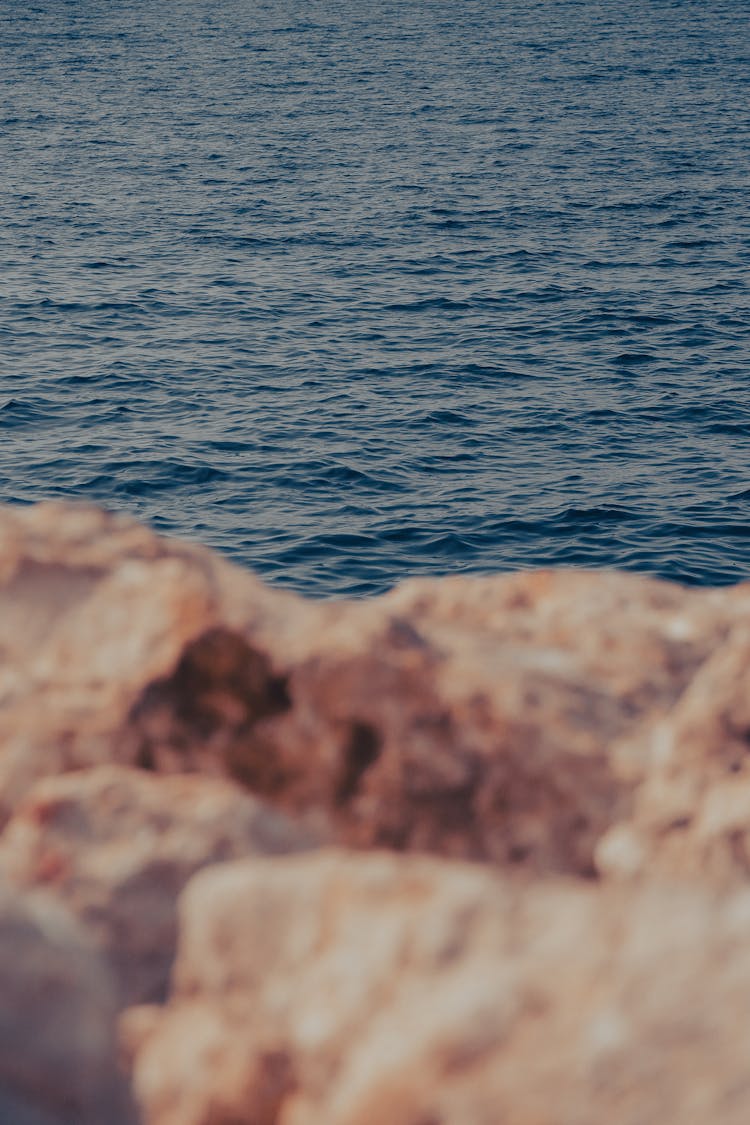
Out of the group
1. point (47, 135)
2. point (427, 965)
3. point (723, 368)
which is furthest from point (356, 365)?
point (47, 135)

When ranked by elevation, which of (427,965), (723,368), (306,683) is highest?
(306,683)

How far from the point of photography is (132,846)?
5402mm

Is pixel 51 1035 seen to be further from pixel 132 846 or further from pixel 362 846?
pixel 362 846

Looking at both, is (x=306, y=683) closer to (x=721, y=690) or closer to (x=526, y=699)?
(x=526, y=699)

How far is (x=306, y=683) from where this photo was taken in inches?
227

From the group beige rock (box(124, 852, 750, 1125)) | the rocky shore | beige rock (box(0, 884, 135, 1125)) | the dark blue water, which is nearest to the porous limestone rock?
the rocky shore

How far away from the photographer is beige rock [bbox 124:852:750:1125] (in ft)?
13.6

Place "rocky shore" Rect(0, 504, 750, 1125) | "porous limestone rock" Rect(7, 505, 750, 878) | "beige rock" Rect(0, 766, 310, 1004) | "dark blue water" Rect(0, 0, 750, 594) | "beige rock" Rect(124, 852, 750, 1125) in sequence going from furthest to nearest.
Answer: "dark blue water" Rect(0, 0, 750, 594)
"porous limestone rock" Rect(7, 505, 750, 878)
"beige rock" Rect(0, 766, 310, 1004)
"rocky shore" Rect(0, 504, 750, 1125)
"beige rock" Rect(124, 852, 750, 1125)

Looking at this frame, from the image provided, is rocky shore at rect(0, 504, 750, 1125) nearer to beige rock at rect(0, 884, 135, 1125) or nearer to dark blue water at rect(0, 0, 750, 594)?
beige rock at rect(0, 884, 135, 1125)

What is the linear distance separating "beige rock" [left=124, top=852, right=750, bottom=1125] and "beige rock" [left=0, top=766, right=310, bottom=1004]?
0.68ft

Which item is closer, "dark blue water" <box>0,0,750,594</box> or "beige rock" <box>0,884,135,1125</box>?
"beige rock" <box>0,884,135,1125</box>

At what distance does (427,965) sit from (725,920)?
99cm

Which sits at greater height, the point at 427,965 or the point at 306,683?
the point at 306,683

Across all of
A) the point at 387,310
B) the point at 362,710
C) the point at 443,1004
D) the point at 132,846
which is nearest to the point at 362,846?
the point at 362,710
